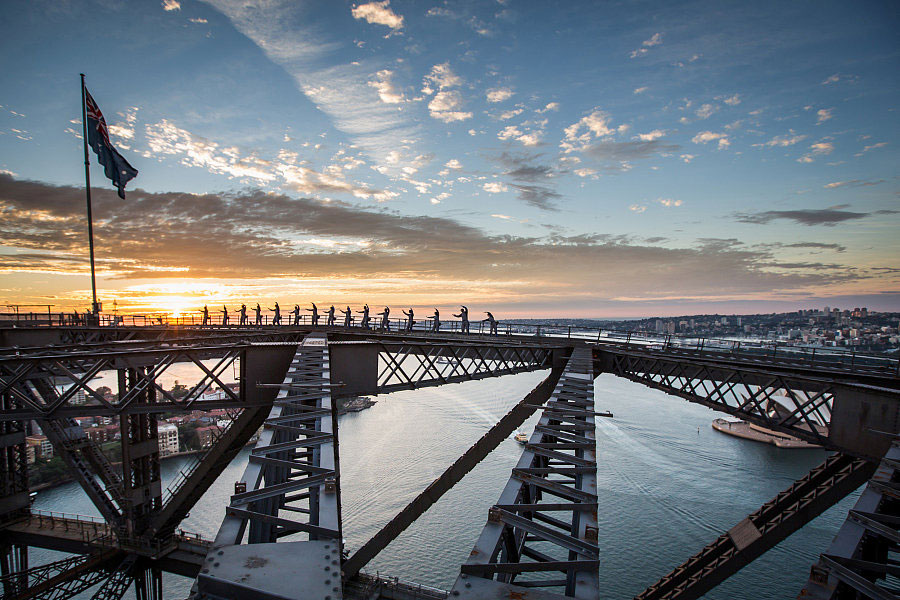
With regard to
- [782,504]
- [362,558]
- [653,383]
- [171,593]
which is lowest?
[171,593]

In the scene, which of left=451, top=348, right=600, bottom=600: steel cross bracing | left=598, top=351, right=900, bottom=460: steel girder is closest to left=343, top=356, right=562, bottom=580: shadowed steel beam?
left=451, top=348, right=600, bottom=600: steel cross bracing

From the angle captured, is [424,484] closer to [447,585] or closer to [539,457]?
[447,585]

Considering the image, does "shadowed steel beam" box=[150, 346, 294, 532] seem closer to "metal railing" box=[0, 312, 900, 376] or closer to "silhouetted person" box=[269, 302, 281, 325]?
"metal railing" box=[0, 312, 900, 376]

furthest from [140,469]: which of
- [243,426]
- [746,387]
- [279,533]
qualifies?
[746,387]

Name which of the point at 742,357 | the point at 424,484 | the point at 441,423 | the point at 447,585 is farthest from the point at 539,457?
the point at 441,423

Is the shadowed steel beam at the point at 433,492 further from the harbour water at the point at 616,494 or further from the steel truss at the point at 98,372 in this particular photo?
the harbour water at the point at 616,494

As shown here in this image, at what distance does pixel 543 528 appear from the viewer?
419cm

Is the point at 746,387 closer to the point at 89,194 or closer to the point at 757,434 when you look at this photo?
the point at 89,194

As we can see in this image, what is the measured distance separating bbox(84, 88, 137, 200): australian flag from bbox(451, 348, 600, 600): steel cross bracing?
107ft

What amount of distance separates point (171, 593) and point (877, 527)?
138 ft

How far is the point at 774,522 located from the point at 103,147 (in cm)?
3883

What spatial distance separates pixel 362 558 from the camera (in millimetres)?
13492

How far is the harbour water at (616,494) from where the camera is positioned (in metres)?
30.8

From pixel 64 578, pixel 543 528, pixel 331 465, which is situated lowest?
pixel 64 578
